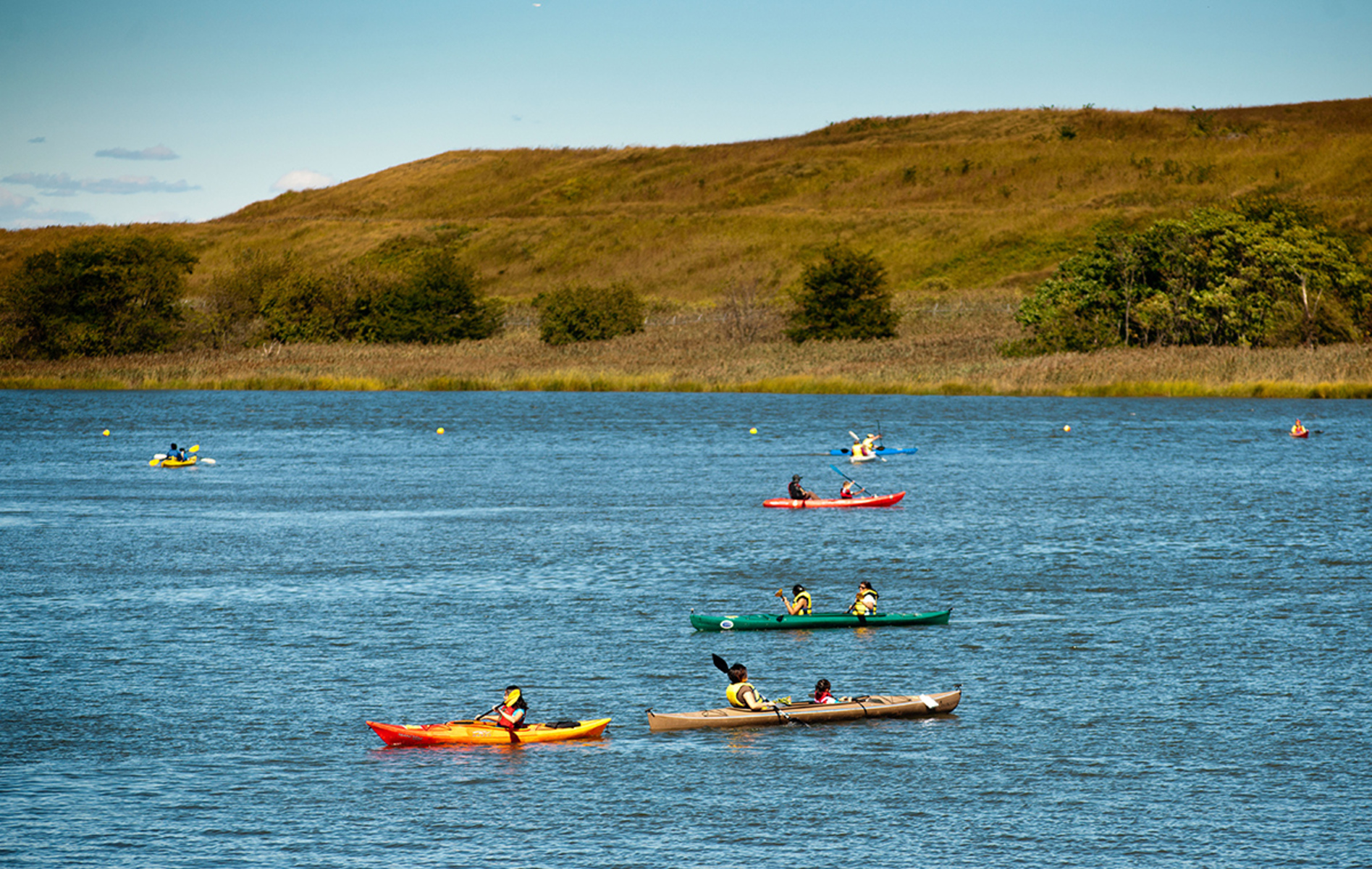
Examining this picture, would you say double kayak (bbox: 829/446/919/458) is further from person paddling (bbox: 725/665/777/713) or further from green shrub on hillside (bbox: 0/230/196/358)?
green shrub on hillside (bbox: 0/230/196/358)

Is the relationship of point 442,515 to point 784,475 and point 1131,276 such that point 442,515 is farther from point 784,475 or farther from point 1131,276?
point 1131,276

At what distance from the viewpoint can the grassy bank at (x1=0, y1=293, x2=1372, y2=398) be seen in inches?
3334

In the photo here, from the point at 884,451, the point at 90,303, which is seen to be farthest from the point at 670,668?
the point at 90,303

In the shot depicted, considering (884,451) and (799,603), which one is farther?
(884,451)

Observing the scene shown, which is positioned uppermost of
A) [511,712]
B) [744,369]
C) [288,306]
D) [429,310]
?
[288,306]

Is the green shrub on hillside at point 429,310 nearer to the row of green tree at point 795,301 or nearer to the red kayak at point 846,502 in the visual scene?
the row of green tree at point 795,301

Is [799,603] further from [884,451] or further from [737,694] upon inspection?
[884,451]

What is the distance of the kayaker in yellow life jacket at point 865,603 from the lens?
2902 centimetres

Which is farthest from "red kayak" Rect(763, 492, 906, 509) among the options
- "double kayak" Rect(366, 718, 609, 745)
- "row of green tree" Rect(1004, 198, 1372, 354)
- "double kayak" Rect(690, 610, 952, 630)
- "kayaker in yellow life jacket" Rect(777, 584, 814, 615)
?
"row of green tree" Rect(1004, 198, 1372, 354)

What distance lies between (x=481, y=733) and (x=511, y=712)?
1.74 ft

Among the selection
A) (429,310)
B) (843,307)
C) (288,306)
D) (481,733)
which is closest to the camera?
(481,733)

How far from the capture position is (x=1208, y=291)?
9638 cm

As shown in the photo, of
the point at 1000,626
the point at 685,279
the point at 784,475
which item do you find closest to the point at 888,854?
the point at 1000,626

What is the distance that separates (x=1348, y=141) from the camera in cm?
18638
